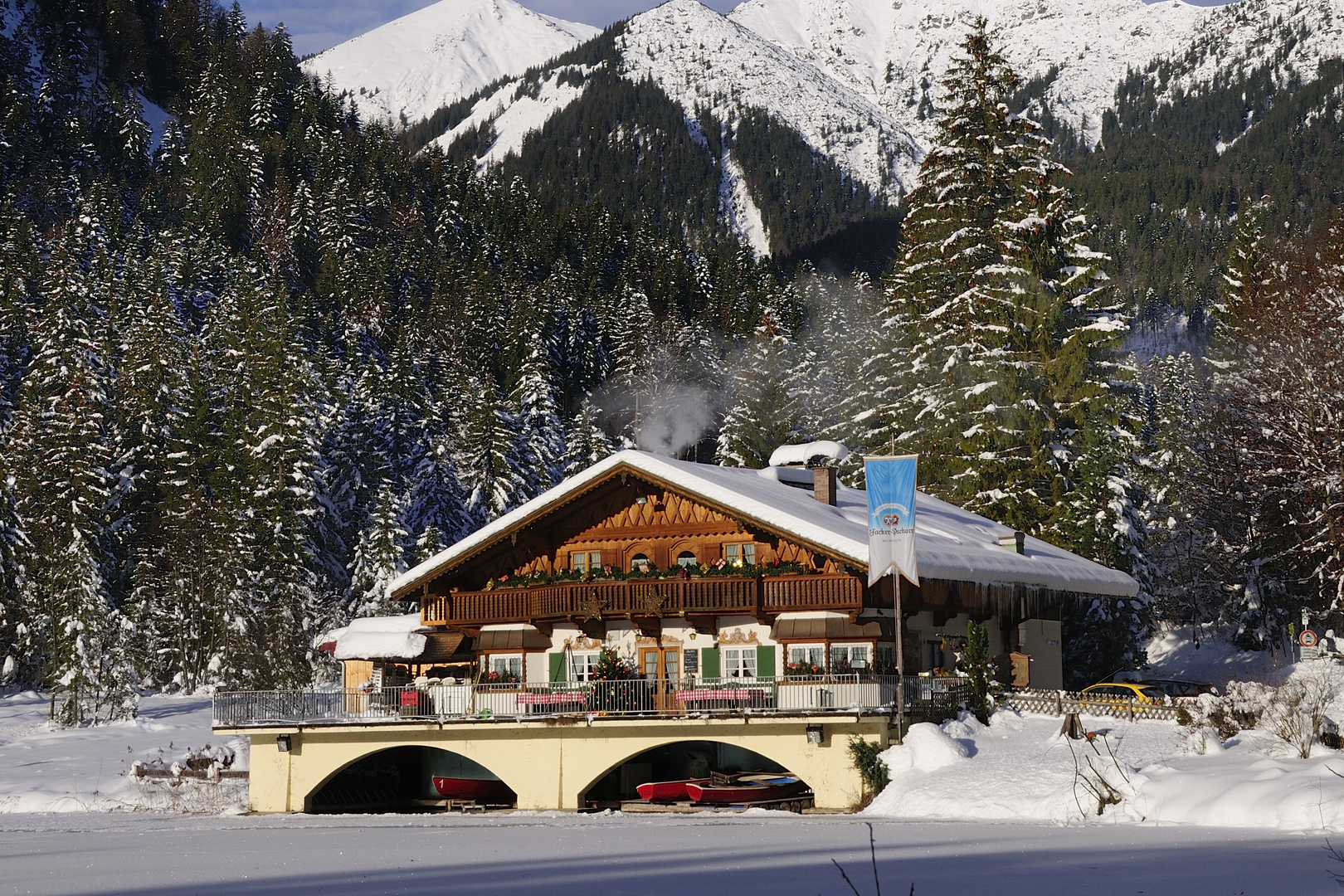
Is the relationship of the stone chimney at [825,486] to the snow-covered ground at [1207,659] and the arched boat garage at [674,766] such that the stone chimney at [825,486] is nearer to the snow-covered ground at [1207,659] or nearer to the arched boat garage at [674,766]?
the arched boat garage at [674,766]

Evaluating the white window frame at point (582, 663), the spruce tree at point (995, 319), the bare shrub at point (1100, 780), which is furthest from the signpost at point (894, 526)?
the spruce tree at point (995, 319)

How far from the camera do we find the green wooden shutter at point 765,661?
1361 inches

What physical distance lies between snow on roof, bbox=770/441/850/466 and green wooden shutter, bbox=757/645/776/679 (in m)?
7.98

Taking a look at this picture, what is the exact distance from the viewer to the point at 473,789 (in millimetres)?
37031

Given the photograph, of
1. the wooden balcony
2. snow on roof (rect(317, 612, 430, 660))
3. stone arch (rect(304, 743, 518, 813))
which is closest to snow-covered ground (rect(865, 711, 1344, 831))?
the wooden balcony

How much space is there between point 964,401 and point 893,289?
11.6 meters

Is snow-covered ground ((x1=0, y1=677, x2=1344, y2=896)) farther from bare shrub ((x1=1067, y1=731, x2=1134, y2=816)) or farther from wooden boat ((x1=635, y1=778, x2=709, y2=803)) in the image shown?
wooden boat ((x1=635, y1=778, x2=709, y2=803))

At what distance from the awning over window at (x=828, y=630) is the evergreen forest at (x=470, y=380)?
15851 millimetres

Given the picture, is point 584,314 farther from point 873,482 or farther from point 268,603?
point 873,482

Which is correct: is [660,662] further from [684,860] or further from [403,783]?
[684,860]

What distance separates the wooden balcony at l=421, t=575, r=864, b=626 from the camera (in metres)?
33.0

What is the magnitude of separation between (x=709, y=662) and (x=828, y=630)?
3450 mm

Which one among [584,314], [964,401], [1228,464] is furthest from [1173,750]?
[584,314]

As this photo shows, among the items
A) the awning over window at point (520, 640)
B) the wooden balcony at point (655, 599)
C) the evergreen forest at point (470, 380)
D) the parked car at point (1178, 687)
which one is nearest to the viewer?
the wooden balcony at point (655, 599)
